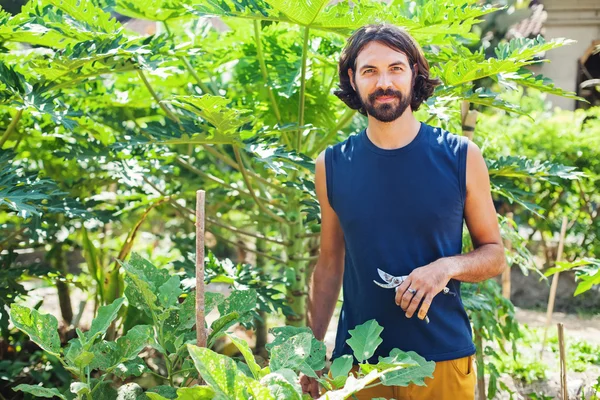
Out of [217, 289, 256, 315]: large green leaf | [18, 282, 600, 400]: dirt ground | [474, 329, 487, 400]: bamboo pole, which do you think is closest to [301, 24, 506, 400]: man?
[217, 289, 256, 315]: large green leaf

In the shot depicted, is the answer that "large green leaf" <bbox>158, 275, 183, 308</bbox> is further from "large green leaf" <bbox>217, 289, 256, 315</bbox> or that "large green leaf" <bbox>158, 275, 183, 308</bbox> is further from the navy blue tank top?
the navy blue tank top

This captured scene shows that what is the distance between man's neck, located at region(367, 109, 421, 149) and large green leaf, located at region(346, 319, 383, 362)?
585mm

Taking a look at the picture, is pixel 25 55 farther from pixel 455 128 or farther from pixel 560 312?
pixel 560 312

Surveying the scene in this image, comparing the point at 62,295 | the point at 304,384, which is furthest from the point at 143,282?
the point at 62,295

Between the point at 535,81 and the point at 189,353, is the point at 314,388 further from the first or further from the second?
the point at 535,81

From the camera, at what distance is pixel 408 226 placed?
177cm

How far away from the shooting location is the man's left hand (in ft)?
5.05

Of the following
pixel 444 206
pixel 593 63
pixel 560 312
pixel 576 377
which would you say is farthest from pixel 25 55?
pixel 593 63

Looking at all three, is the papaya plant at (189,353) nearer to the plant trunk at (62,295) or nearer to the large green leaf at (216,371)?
the large green leaf at (216,371)

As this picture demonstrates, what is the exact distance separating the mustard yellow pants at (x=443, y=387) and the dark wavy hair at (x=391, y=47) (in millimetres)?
724

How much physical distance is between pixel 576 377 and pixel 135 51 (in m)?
2.73

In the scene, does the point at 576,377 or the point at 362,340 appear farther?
the point at 576,377

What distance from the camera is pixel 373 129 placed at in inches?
73.2

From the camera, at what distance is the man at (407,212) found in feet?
5.79
